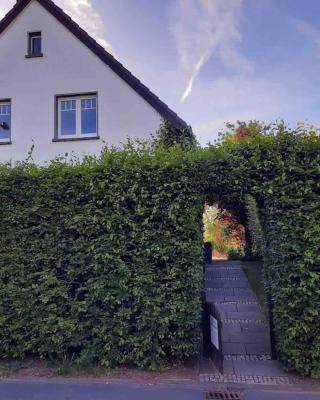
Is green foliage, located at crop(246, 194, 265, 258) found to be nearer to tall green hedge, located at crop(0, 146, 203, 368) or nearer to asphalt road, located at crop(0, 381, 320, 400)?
tall green hedge, located at crop(0, 146, 203, 368)

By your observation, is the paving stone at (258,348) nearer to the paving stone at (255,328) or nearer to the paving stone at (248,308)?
the paving stone at (255,328)

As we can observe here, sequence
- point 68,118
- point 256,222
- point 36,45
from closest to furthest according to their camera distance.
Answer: point 256,222, point 68,118, point 36,45

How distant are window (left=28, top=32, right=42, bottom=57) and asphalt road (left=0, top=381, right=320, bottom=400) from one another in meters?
11.2

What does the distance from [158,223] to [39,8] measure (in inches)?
436

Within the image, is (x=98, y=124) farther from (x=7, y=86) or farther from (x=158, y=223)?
(x=158, y=223)

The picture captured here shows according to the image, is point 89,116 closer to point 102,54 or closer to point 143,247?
point 102,54

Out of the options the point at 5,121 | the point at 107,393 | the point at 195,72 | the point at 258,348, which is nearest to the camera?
the point at 107,393

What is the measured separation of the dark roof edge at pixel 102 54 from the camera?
11.6 meters

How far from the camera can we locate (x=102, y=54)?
12.1 metres

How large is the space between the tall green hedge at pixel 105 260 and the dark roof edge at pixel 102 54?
639 cm

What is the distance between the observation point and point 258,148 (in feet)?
16.9

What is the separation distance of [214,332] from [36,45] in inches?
461

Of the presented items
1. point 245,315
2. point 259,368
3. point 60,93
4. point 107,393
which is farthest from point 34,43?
point 259,368

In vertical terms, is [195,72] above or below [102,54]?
below
